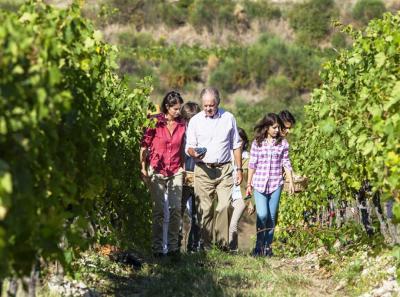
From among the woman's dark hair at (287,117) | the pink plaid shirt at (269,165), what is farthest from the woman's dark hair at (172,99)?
the woman's dark hair at (287,117)

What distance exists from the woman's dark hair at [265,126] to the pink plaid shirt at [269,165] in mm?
46

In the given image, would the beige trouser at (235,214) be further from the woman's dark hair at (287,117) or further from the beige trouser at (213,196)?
the woman's dark hair at (287,117)

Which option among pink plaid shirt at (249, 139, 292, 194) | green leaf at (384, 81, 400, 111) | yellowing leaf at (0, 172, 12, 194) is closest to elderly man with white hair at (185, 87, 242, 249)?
pink plaid shirt at (249, 139, 292, 194)

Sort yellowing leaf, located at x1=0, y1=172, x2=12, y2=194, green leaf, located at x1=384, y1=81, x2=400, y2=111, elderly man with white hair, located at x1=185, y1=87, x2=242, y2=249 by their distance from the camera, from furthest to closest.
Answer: elderly man with white hair, located at x1=185, y1=87, x2=242, y2=249
green leaf, located at x1=384, y1=81, x2=400, y2=111
yellowing leaf, located at x1=0, y1=172, x2=12, y2=194

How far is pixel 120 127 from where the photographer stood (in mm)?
6914

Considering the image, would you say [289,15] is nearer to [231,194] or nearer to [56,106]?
[231,194]

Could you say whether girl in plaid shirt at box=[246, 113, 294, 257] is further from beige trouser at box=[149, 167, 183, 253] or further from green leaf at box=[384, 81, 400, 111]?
green leaf at box=[384, 81, 400, 111]

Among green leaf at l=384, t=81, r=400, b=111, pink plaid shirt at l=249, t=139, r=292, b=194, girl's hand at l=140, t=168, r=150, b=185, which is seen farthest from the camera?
pink plaid shirt at l=249, t=139, r=292, b=194

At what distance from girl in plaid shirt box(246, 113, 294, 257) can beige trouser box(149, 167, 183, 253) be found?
923 millimetres

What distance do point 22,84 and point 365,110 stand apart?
2608mm

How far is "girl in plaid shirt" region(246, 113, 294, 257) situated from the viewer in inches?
301

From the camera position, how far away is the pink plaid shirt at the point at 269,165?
25.1 feet

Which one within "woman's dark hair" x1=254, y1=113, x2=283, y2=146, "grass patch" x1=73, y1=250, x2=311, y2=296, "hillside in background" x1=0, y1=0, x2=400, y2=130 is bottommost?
"grass patch" x1=73, y1=250, x2=311, y2=296

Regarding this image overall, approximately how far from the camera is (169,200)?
283 inches
